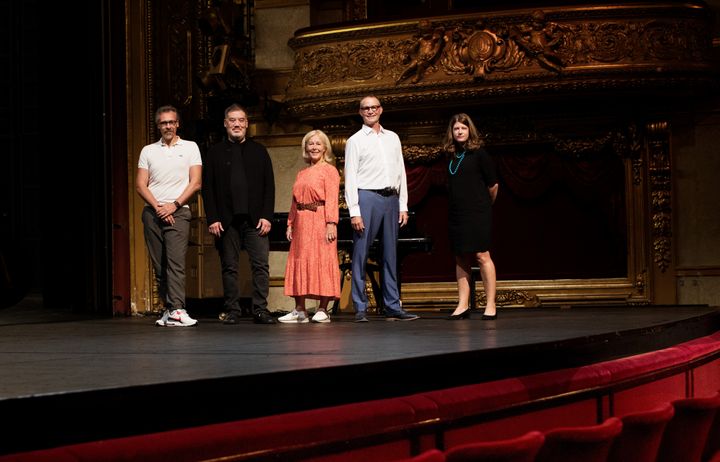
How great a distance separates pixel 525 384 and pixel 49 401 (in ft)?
5.70

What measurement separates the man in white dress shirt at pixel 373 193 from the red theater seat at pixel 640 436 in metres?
3.37


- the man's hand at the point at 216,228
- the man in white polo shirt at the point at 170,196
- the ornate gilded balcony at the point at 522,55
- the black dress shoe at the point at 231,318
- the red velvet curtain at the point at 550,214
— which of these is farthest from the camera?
the red velvet curtain at the point at 550,214

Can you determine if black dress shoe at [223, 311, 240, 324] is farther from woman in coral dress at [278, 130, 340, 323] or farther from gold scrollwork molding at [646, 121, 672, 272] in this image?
gold scrollwork molding at [646, 121, 672, 272]

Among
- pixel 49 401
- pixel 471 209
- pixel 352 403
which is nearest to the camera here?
pixel 49 401

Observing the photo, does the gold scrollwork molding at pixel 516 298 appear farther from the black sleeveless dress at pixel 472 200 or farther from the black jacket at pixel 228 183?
the black jacket at pixel 228 183

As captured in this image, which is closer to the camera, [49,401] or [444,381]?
[49,401]

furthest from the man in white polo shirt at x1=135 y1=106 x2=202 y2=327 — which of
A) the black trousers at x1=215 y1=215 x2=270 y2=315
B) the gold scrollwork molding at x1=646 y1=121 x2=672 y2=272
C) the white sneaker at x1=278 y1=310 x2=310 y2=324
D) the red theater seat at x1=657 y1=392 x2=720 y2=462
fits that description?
the gold scrollwork molding at x1=646 y1=121 x2=672 y2=272

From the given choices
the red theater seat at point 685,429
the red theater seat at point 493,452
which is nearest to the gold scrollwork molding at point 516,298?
the red theater seat at point 685,429

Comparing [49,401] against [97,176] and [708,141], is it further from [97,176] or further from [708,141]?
[708,141]

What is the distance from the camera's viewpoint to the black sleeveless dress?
6387 mm

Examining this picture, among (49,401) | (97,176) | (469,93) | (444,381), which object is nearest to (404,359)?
(444,381)

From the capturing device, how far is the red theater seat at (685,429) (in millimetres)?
3434

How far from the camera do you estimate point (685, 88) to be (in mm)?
10227

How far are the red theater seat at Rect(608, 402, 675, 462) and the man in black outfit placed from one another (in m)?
3.61
